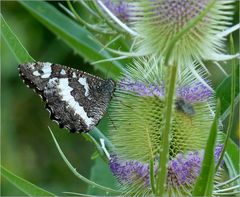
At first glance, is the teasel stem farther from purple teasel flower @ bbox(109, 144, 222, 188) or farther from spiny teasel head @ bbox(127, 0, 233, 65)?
purple teasel flower @ bbox(109, 144, 222, 188)

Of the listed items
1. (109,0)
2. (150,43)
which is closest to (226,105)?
(109,0)

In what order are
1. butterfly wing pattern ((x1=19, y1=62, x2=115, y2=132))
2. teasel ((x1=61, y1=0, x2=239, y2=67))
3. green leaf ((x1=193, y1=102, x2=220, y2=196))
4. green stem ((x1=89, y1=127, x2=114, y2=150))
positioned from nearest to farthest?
green leaf ((x1=193, y1=102, x2=220, y2=196)), teasel ((x1=61, y1=0, x2=239, y2=67)), butterfly wing pattern ((x1=19, y1=62, x2=115, y2=132)), green stem ((x1=89, y1=127, x2=114, y2=150))

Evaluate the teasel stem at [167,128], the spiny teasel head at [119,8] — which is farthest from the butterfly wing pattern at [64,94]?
the teasel stem at [167,128]

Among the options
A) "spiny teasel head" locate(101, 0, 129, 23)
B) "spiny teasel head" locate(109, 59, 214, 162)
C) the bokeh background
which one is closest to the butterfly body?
"spiny teasel head" locate(109, 59, 214, 162)

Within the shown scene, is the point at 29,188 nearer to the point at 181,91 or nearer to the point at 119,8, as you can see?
the point at 181,91

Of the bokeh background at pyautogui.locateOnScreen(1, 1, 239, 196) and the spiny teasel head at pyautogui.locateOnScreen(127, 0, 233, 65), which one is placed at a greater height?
the spiny teasel head at pyautogui.locateOnScreen(127, 0, 233, 65)

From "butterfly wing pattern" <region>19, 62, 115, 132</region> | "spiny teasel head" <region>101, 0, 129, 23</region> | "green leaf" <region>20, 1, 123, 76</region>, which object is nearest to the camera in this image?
"butterfly wing pattern" <region>19, 62, 115, 132</region>
